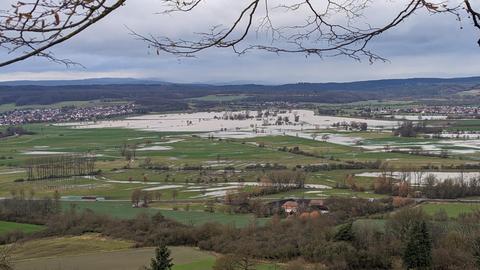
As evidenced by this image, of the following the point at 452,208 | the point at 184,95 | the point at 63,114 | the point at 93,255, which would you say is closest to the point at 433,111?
the point at 184,95

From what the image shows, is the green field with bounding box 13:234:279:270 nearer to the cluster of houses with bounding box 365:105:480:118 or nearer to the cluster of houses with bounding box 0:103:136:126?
the cluster of houses with bounding box 365:105:480:118

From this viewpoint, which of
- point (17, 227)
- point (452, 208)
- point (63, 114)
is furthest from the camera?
point (63, 114)

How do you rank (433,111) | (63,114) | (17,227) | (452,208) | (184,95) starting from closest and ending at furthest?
(17,227) < (452,208) < (433,111) < (63,114) < (184,95)

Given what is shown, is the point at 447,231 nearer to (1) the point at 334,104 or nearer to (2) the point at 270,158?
(2) the point at 270,158

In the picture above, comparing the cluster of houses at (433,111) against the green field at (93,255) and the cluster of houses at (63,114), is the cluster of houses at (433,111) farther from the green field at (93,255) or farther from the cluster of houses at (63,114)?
the green field at (93,255)

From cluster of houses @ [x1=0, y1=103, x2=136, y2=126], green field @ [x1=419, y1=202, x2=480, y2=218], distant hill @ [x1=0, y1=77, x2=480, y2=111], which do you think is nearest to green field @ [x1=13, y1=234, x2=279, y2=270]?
green field @ [x1=419, y1=202, x2=480, y2=218]

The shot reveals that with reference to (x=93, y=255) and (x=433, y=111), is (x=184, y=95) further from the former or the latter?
(x=93, y=255)

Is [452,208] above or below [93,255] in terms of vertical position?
above

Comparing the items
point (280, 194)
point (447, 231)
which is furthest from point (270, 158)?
point (447, 231)
